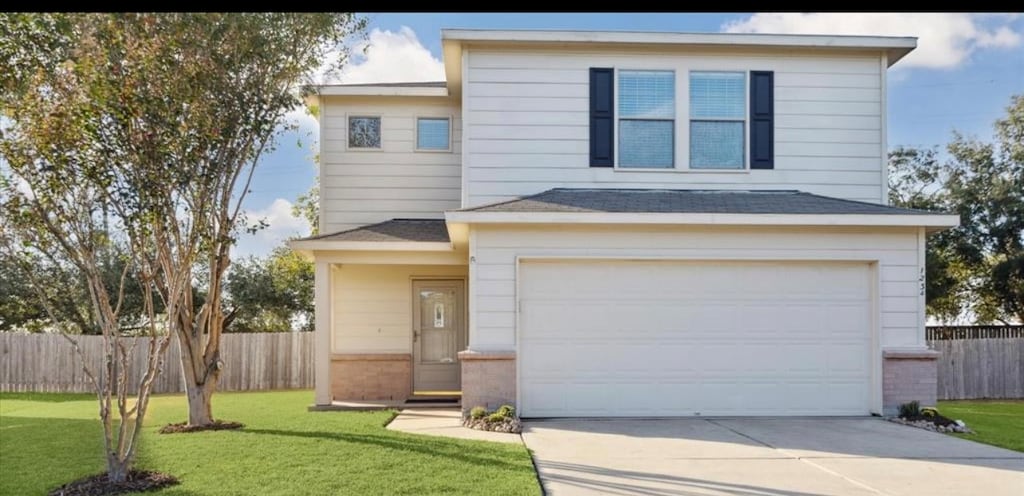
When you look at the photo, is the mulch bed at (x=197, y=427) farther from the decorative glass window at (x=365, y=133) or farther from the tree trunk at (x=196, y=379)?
the decorative glass window at (x=365, y=133)

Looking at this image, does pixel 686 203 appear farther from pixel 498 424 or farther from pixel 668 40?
pixel 498 424

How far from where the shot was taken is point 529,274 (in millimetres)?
9531

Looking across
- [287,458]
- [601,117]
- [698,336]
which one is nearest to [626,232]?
[698,336]

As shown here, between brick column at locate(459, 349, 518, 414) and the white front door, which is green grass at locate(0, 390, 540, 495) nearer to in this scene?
brick column at locate(459, 349, 518, 414)

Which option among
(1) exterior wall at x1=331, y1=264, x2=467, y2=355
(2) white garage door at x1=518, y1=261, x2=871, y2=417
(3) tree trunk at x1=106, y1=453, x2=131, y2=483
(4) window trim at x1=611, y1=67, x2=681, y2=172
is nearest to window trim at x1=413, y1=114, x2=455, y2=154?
(1) exterior wall at x1=331, y1=264, x2=467, y2=355

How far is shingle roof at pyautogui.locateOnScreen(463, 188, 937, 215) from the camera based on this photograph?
30.7ft

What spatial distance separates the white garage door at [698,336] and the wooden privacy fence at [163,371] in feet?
26.7

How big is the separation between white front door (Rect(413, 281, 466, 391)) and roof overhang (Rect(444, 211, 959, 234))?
3.82m

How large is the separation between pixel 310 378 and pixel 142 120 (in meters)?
11.0

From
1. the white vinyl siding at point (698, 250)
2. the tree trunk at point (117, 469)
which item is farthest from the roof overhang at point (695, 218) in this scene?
the tree trunk at point (117, 469)

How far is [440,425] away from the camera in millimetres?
9117

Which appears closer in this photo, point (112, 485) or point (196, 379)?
point (112, 485)

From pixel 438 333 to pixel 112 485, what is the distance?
23.4 ft

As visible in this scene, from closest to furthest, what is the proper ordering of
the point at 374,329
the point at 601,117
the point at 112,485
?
the point at 112,485 → the point at 601,117 → the point at 374,329
